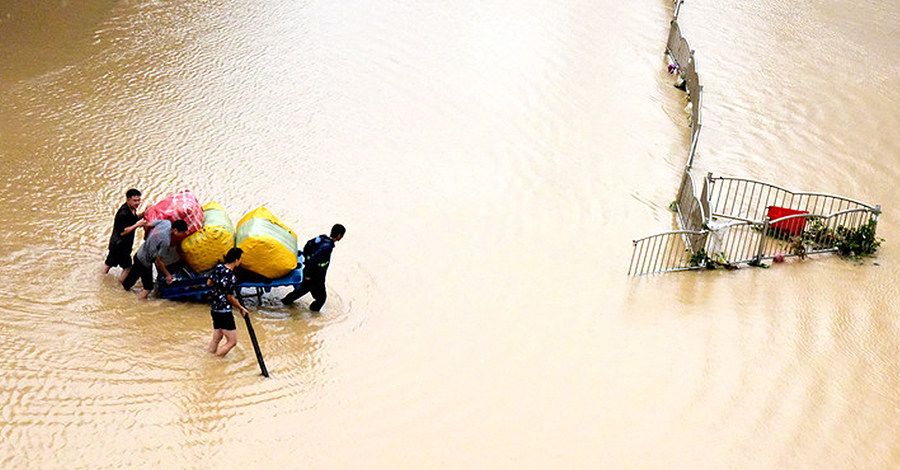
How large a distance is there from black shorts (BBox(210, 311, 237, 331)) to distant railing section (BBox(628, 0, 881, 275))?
5524mm

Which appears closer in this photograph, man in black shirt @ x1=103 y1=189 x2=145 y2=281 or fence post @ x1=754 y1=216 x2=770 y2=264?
man in black shirt @ x1=103 y1=189 x2=145 y2=281

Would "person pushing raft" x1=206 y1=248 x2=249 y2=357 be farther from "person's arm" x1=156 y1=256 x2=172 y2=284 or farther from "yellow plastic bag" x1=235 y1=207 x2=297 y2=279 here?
"person's arm" x1=156 y1=256 x2=172 y2=284

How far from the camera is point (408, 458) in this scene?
8.23 metres

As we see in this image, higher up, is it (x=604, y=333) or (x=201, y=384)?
(x=604, y=333)

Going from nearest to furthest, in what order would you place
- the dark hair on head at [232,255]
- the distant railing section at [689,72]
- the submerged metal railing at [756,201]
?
the dark hair on head at [232,255] < the submerged metal railing at [756,201] < the distant railing section at [689,72]

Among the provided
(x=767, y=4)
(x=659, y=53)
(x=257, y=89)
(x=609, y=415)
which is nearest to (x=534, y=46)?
(x=659, y=53)

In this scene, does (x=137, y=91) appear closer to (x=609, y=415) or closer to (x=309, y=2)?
(x=309, y=2)

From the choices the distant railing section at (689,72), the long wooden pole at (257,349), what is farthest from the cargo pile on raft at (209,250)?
the distant railing section at (689,72)

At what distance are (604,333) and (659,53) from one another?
39.9ft

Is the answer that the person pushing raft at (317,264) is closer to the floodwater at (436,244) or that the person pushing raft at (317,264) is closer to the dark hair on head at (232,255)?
the floodwater at (436,244)

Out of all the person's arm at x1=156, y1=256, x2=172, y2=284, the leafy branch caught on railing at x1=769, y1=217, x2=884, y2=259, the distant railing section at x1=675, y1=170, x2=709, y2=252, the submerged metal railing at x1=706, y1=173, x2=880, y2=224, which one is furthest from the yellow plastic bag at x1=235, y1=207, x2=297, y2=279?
the leafy branch caught on railing at x1=769, y1=217, x2=884, y2=259

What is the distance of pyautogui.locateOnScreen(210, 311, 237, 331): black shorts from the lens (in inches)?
343

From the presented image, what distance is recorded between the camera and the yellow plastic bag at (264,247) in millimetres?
9508

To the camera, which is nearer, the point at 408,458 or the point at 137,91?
the point at 408,458
